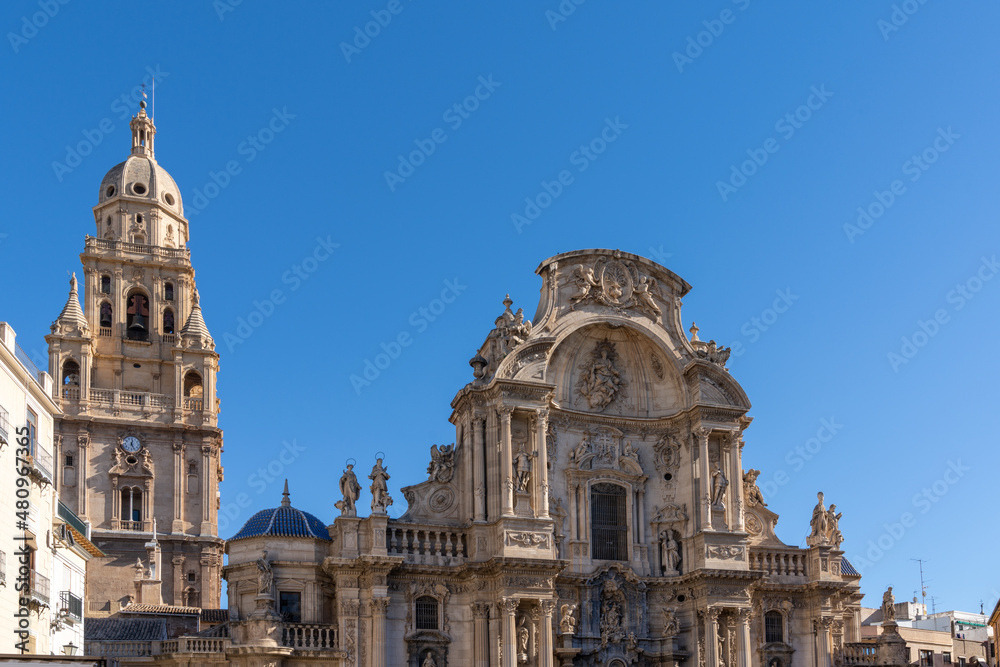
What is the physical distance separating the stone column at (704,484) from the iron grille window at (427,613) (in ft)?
34.4

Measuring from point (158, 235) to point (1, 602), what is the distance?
45.9 meters

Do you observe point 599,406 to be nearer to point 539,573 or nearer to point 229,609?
point 539,573

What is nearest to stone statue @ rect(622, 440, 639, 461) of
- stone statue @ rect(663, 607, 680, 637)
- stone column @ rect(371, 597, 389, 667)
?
stone statue @ rect(663, 607, 680, 637)

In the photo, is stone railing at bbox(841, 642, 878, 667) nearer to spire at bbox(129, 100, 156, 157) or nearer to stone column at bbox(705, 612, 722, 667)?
stone column at bbox(705, 612, 722, 667)

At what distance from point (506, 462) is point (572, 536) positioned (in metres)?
4.22

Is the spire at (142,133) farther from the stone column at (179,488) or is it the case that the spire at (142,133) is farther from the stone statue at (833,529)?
the stone statue at (833,529)

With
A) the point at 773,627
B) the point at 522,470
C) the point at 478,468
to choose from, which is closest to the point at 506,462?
the point at 522,470

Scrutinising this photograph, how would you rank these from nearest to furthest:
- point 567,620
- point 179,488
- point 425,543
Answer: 1. point 425,543
2. point 567,620
3. point 179,488

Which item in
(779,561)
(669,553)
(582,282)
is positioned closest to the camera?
(669,553)

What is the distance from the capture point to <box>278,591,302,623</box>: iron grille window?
42.3 metres

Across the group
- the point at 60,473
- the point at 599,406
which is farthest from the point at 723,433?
the point at 60,473

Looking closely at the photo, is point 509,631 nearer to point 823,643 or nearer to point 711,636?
point 711,636

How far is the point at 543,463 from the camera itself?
43625 millimetres

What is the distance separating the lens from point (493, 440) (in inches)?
1726
